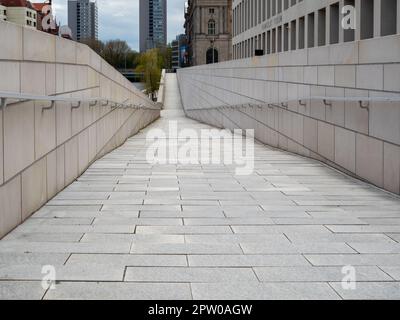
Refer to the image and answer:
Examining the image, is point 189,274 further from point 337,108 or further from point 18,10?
point 18,10

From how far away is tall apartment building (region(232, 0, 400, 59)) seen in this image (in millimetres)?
23922

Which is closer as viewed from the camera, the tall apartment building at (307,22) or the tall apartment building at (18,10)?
the tall apartment building at (18,10)

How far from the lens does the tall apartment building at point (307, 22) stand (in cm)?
Answer: 2392

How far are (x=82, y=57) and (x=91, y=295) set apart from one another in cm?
767

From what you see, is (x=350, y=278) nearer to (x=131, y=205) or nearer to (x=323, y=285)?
(x=323, y=285)

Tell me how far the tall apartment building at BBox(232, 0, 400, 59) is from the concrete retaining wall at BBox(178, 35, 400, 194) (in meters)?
5.79

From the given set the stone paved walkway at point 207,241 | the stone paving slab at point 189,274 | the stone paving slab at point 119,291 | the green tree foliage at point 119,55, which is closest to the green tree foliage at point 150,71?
the green tree foliage at point 119,55

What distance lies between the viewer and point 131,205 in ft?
27.2

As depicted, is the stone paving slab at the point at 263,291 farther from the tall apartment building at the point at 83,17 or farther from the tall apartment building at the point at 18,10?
the tall apartment building at the point at 83,17

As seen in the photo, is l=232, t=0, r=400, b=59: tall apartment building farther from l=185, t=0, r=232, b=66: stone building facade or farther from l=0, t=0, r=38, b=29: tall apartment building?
l=185, t=0, r=232, b=66: stone building facade

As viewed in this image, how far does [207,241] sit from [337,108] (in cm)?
625

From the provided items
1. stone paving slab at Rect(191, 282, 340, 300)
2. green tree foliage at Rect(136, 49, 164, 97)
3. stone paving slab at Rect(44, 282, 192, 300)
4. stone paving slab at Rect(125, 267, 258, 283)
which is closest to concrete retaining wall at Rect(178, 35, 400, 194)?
stone paving slab at Rect(125, 267, 258, 283)

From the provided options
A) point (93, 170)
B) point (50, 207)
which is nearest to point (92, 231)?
point (50, 207)

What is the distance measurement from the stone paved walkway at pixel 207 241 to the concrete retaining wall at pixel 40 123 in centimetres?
29
